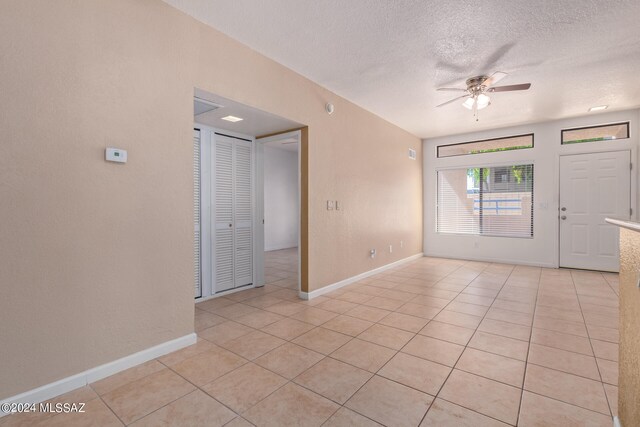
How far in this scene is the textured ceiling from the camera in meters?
2.44

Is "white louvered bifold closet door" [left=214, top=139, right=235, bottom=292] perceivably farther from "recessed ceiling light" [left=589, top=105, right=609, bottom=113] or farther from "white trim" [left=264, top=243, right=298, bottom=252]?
"recessed ceiling light" [left=589, top=105, right=609, bottom=113]

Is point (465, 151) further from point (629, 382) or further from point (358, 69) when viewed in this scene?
point (629, 382)

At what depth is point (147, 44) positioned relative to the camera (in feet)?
7.50

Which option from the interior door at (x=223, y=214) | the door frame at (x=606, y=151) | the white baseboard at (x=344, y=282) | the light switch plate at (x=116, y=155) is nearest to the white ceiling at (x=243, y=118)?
the interior door at (x=223, y=214)

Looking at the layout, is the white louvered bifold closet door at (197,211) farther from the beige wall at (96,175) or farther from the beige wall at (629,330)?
the beige wall at (629,330)

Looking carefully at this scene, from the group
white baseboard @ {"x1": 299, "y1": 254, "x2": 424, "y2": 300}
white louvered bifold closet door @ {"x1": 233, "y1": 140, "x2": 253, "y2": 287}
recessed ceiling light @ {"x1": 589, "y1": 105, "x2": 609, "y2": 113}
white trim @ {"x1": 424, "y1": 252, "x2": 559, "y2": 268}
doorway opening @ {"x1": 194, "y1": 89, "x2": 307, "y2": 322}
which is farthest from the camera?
white trim @ {"x1": 424, "y1": 252, "x2": 559, "y2": 268}

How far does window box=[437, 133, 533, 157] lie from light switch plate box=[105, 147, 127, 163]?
6.35 meters

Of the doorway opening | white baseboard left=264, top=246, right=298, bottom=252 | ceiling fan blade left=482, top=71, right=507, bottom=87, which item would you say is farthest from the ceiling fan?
white baseboard left=264, top=246, right=298, bottom=252

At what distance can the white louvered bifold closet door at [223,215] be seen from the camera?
3889 millimetres

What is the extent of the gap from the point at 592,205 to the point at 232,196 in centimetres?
607

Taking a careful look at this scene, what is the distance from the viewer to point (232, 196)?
4.07 m

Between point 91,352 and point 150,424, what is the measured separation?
2.50ft

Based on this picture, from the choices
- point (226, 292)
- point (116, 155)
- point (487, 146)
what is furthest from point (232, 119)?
point (487, 146)

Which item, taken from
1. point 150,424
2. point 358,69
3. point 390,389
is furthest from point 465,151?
point 150,424
